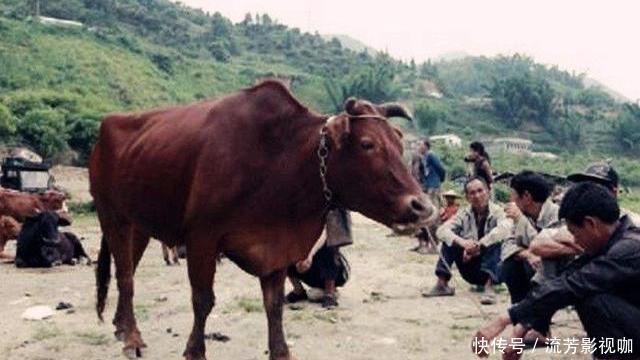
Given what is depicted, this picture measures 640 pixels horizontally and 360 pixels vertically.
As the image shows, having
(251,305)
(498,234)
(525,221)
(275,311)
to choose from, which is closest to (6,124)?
(251,305)

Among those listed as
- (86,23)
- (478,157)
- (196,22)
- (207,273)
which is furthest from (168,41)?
(207,273)

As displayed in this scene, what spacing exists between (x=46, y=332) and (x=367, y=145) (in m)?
3.53

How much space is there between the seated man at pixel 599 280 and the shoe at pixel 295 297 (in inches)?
162

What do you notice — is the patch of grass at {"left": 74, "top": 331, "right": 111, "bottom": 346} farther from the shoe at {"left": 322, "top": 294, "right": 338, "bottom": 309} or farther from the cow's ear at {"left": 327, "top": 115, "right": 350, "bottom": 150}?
the cow's ear at {"left": 327, "top": 115, "right": 350, "bottom": 150}

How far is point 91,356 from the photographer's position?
5824mm

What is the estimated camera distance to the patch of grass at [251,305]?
7547 mm

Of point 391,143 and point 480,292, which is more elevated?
point 391,143

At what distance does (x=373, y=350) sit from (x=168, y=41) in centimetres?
8577

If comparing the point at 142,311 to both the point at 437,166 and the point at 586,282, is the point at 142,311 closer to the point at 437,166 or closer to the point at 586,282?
the point at 586,282

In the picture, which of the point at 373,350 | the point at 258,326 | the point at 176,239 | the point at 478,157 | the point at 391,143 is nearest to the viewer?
the point at 391,143

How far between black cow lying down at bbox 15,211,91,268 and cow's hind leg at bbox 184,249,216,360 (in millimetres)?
6024

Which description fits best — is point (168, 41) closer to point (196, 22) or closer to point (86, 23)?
point (86, 23)

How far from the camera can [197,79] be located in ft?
240

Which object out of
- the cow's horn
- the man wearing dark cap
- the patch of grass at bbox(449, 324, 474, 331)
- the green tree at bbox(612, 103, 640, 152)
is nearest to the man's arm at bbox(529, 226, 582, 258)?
the man wearing dark cap
